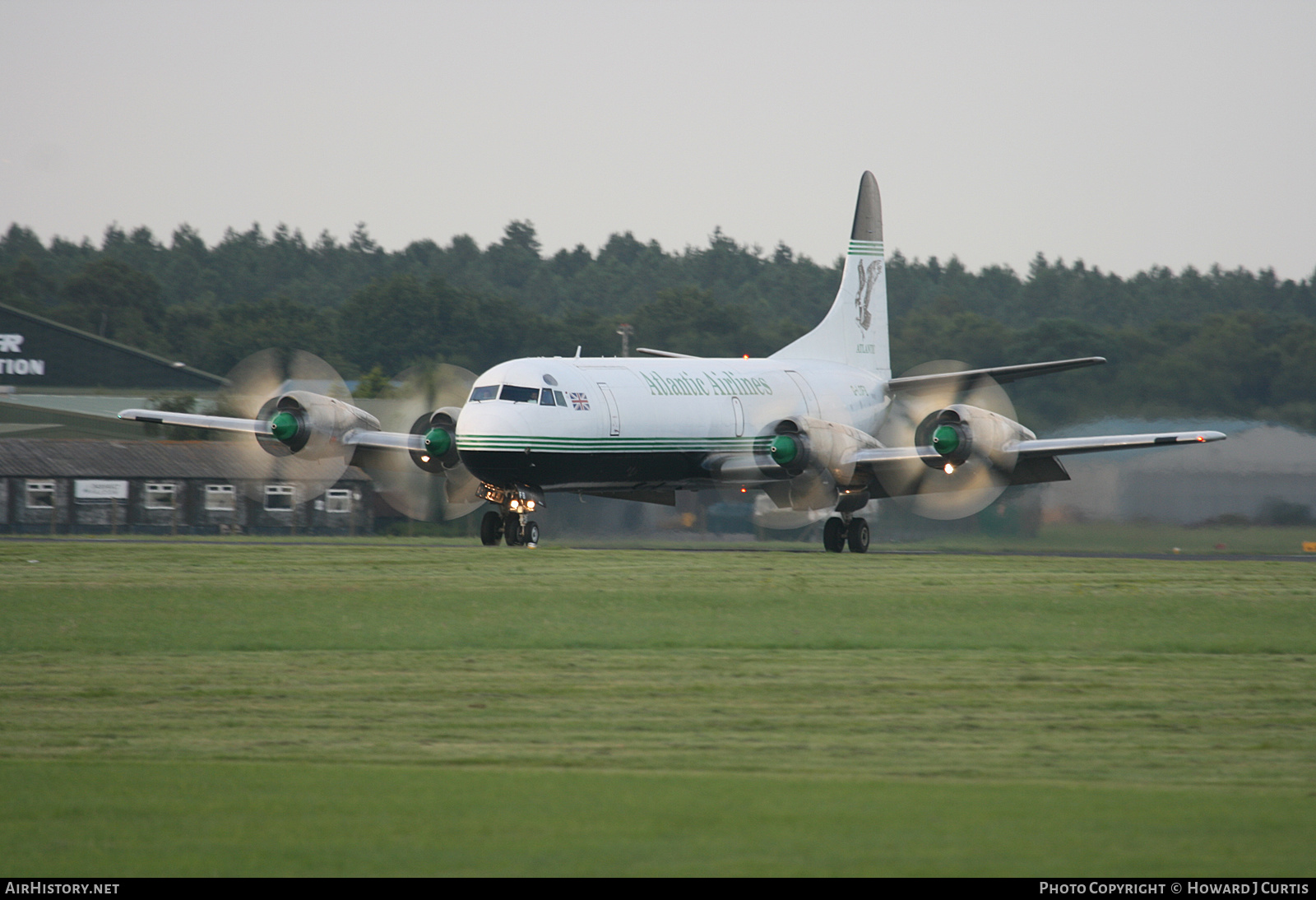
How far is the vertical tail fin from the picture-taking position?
132 feet

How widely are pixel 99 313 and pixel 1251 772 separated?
295 feet

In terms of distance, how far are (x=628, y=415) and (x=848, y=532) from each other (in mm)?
5948

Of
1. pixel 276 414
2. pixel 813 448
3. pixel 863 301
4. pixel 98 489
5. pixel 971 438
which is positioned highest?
pixel 863 301

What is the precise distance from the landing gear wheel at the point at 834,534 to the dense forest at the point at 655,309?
29.1 ft

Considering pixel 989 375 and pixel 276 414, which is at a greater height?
pixel 989 375

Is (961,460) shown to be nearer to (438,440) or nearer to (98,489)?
(438,440)

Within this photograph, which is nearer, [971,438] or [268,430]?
[971,438]

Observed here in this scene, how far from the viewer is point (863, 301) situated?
40750 millimetres

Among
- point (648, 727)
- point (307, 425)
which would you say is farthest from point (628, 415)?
point (648, 727)

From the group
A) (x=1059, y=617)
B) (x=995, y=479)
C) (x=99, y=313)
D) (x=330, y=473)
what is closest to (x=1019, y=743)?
(x=1059, y=617)

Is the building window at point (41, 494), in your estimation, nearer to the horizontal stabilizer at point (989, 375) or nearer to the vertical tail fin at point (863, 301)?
the vertical tail fin at point (863, 301)

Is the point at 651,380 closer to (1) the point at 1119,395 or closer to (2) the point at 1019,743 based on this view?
(1) the point at 1119,395

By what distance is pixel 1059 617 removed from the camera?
753 inches

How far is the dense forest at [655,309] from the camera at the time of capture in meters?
42.1
